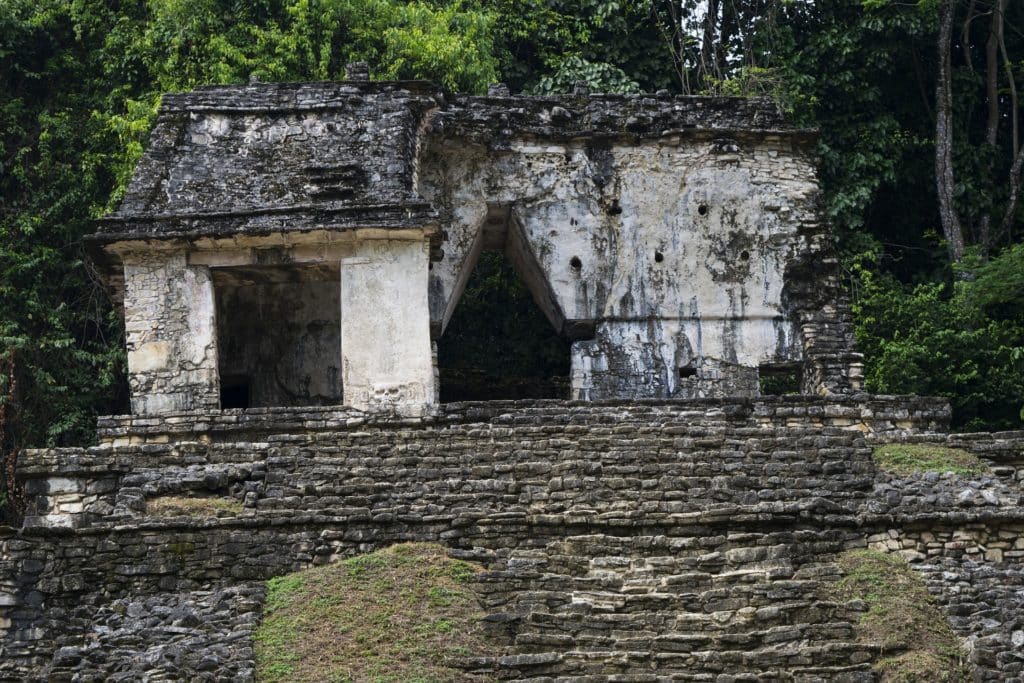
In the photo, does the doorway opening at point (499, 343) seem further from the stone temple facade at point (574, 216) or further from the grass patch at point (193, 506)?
the grass patch at point (193, 506)

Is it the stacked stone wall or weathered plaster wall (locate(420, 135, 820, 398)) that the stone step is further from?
weathered plaster wall (locate(420, 135, 820, 398))

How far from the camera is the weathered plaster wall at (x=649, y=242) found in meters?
18.9

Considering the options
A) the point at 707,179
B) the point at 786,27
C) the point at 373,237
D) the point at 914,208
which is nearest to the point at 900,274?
the point at 914,208

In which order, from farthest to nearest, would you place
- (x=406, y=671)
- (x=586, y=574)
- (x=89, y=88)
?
(x=89, y=88), (x=586, y=574), (x=406, y=671)

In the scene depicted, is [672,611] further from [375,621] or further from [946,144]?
[946,144]

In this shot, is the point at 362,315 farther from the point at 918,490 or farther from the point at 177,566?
the point at 918,490

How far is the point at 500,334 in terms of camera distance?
2253cm

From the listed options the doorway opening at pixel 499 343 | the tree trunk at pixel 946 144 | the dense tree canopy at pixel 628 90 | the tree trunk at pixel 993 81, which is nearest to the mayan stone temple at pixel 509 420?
the doorway opening at pixel 499 343

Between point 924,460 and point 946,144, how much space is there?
10.5m

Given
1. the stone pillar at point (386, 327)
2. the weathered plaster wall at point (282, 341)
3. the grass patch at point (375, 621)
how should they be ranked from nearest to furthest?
the grass patch at point (375, 621) → the stone pillar at point (386, 327) → the weathered plaster wall at point (282, 341)

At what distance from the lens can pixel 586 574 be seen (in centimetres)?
1206

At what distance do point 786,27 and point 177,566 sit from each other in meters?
15.6

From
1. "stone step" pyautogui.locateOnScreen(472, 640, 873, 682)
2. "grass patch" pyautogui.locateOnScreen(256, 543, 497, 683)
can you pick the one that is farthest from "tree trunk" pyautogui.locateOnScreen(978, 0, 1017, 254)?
"grass patch" pyautogui.locateOnScreen(256, 543, 497, 683)

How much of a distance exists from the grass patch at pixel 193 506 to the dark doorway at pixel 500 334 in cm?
894
